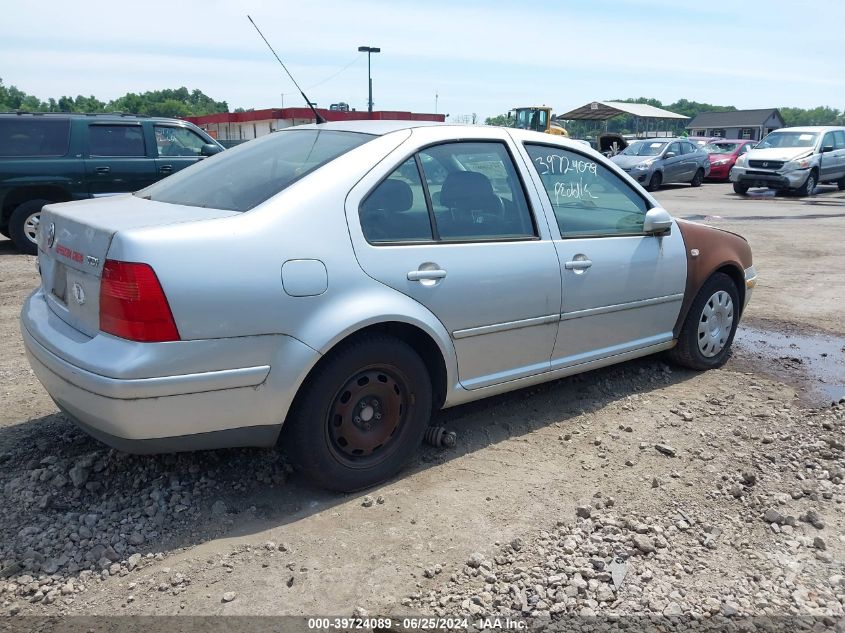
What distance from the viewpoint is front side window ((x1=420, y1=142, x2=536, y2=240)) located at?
364cm

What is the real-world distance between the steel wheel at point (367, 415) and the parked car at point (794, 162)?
63.3ft

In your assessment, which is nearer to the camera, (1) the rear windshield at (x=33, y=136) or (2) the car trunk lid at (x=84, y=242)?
(2) the car trunk lid at (x=84, y=242)

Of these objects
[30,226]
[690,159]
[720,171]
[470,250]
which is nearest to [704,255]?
[470,250]

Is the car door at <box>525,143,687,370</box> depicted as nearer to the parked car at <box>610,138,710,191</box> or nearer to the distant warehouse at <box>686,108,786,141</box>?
the parked car at <box>610,138,710,191</box>

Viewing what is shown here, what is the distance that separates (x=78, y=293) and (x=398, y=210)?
1.44 meters

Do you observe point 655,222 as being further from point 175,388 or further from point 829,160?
point 829,160

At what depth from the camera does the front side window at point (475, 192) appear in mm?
3643

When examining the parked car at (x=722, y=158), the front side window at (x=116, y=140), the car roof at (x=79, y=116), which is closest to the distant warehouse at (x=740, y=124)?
the parked car at (x=722, y=158)

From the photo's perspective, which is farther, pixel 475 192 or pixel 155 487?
pixel 475 192

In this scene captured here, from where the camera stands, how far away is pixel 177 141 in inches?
426

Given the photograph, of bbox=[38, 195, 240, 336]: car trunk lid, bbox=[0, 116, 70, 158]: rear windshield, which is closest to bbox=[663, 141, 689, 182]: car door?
bbox=[0, 116, 70, 158]: rear windshield

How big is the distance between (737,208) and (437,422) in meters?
15.1

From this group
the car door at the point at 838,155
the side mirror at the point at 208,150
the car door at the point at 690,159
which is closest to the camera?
the side mirror at the point at 208,150

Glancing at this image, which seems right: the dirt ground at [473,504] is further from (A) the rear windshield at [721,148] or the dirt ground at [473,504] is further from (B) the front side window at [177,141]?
(A) the rear windshield at [721,148]
